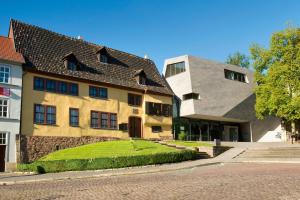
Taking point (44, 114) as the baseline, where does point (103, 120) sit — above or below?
below

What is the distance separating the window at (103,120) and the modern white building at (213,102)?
1303cm

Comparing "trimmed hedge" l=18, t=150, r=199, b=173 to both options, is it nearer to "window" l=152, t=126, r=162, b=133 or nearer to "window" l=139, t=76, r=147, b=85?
"window" l=152, t=126, r=162, b=133

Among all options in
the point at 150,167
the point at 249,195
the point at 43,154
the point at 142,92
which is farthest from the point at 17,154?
the point at 249,195

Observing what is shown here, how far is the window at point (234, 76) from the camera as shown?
53594 mm

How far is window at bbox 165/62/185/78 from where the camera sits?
49.8 m

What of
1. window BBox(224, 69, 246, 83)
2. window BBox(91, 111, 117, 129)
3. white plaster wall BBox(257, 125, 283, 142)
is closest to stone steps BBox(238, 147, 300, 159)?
window BBox(91, 111, 117, 129)

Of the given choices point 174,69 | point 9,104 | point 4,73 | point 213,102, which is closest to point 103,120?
point 9,104

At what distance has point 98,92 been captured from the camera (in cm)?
3612

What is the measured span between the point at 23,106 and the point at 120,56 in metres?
13.5

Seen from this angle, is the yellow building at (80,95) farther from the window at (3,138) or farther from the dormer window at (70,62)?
the window at (3,138)

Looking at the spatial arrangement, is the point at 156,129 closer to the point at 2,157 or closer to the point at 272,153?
the point at 272,153

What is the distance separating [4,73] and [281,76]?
96.9 feet

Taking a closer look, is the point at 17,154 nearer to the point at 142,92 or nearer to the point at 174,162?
the point at 174,162

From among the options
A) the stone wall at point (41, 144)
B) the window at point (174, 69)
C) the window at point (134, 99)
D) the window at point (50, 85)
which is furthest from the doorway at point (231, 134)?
the window at point (50, 85)
